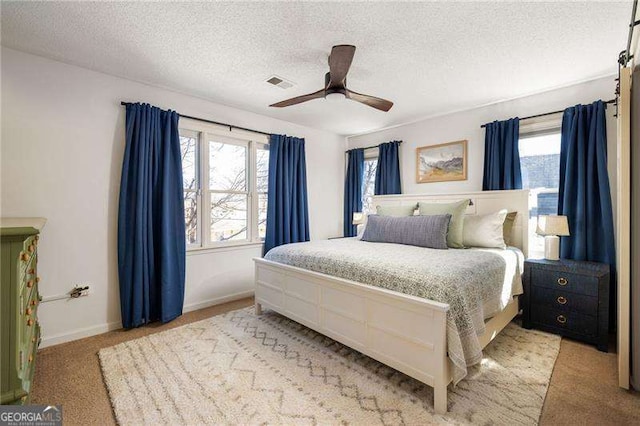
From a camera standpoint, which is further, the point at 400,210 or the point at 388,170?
the point at 388,170

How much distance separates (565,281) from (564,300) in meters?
0.17

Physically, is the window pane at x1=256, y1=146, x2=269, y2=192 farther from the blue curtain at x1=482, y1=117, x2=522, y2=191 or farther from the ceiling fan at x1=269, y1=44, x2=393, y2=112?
the blue curtain at x1=482, y1=117, x2=522, y2=191

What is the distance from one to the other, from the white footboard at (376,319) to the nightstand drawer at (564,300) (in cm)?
155

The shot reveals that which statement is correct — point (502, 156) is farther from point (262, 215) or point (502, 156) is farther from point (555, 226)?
point (262, 215)

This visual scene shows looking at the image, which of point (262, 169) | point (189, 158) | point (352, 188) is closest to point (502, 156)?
point (352, 188)

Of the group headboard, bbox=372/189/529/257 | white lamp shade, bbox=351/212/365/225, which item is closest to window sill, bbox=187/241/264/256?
white lamp shade, bbox=351/212/365/225

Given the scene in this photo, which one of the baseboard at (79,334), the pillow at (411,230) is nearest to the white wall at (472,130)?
the pillow at (411,230)

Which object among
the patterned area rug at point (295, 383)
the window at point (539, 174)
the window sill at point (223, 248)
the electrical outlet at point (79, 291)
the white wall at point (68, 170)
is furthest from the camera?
the window sill at point (223, 248)

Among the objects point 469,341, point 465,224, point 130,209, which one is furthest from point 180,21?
point 465,224

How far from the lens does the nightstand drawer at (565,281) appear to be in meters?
2.32

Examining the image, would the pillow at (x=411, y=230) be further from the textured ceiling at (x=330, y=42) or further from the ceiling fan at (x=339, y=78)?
the textured ceiling at (x=330, y=42)

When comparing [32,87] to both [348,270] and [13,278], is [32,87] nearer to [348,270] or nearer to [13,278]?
[13,278]

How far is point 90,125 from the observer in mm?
2598

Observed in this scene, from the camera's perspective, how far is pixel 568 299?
2438 mm
